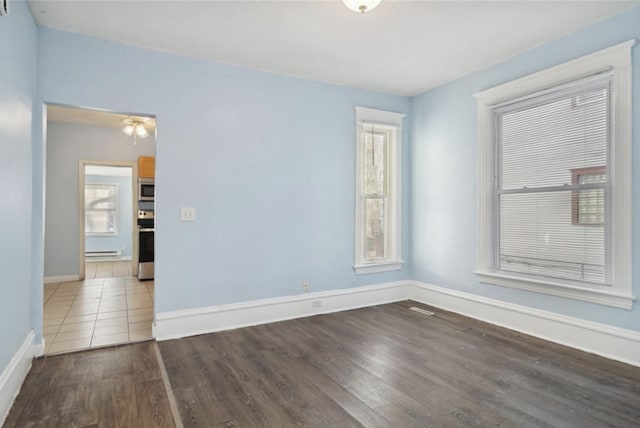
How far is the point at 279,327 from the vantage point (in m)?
3.65

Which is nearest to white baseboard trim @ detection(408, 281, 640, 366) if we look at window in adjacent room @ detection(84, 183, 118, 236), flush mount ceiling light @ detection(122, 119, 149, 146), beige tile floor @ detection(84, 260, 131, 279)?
flush mount ceiling light @ detection(122, 119, 149, 146)

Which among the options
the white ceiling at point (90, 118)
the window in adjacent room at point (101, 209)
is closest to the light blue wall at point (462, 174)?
the white ceiling at point (90, 118)

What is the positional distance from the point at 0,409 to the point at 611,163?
4.56 meters

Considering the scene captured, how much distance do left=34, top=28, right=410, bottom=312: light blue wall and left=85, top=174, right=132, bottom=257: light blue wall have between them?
7.25m

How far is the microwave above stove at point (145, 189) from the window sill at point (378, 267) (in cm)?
436

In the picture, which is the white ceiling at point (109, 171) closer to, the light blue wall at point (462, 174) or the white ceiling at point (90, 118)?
the white ceiling at point (90, 118)

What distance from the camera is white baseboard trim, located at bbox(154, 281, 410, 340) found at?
336 cm

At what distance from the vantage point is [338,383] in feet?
8.05

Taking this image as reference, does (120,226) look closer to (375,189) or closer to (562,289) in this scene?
(375,189)

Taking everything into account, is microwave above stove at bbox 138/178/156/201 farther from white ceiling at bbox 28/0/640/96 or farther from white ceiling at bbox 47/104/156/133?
white ceiling at bbox 28/0/640/96

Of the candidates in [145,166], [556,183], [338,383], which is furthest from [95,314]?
[556,183]

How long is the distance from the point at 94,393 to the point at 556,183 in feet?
13.5

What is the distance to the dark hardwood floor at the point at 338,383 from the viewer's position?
2.04m

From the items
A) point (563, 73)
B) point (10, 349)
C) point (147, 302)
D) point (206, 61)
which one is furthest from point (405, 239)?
point (10, 349)
